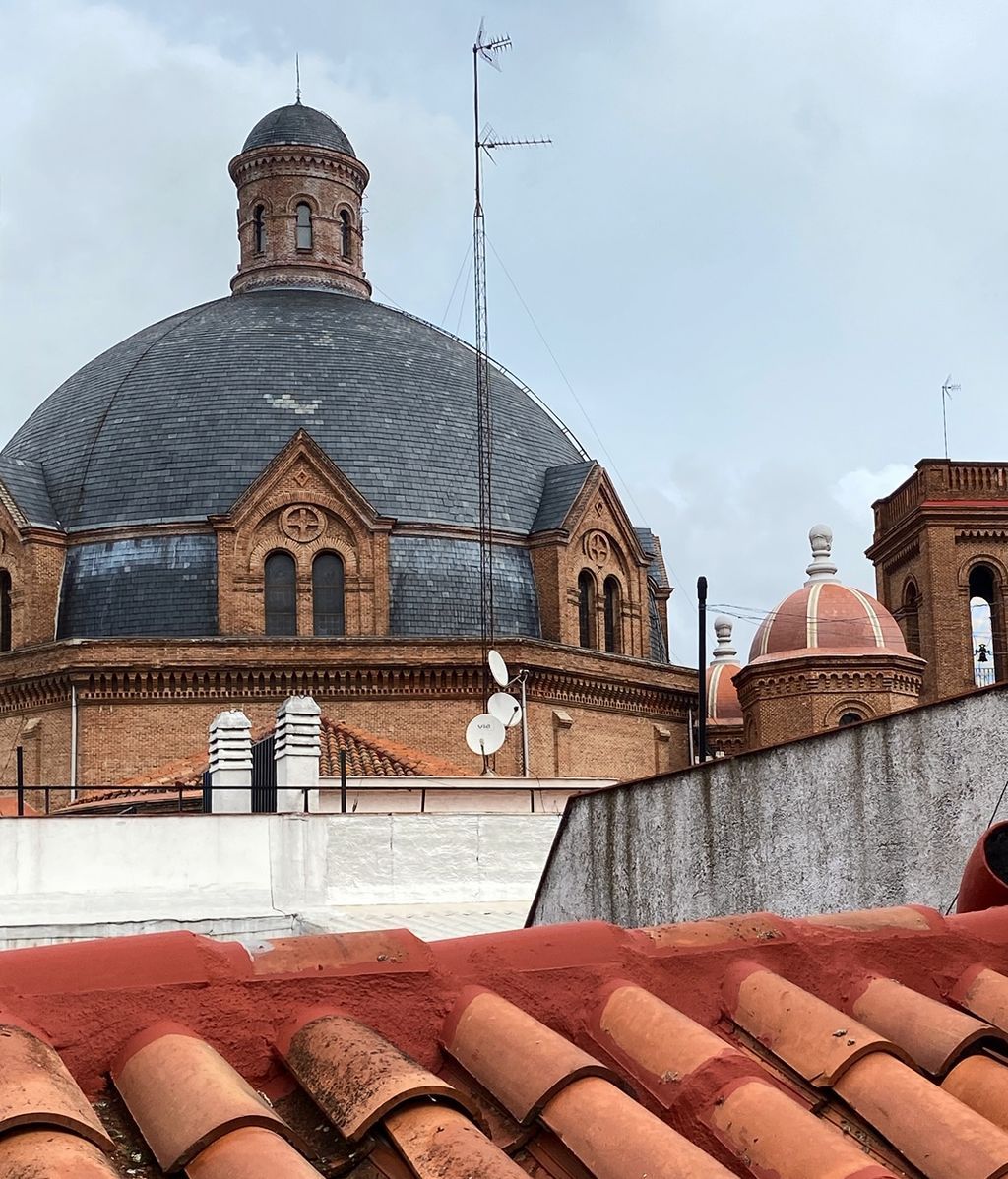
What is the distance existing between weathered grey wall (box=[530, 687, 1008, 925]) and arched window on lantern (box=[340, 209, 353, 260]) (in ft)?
97.7

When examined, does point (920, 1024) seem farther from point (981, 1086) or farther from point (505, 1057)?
point (505, 1057)

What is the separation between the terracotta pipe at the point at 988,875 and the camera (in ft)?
19.3

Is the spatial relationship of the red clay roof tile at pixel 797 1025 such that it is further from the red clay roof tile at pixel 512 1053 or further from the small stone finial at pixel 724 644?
the small stone finial at pixel 724 644

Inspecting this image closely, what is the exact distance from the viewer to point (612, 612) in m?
35.8

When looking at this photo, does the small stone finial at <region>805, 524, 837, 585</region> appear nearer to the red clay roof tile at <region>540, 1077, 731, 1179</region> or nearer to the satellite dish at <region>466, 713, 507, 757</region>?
the satellite dish at <region>466, 713, 507, 757</region>

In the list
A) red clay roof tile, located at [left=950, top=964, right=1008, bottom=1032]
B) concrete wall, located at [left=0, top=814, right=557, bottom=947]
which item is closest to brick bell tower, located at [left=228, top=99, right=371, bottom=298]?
concrete wall, located at [left=0, top=814, right=557, bottom=947]

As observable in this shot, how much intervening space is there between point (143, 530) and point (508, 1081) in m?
30.1

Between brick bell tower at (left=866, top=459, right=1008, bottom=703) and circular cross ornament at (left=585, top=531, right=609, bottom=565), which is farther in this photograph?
brick bell tower at (left=866, top=459, right=1008, bottom=703)

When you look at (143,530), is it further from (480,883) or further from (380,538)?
(480,883)

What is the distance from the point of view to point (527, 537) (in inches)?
1372

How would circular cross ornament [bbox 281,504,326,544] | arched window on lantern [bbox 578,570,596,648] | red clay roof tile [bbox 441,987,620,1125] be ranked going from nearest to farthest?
red clay roof tile [bbox 441,987,620,1125] < circular cross ornament [bbox 281,504,326,544] < arched window on lantern [bbox 578,570,596,648]

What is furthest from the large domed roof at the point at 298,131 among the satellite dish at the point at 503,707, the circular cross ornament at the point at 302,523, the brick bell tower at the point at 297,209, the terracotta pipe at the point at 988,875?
the terracotta pipe at the point at 988,875

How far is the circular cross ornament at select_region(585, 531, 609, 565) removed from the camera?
116 ft

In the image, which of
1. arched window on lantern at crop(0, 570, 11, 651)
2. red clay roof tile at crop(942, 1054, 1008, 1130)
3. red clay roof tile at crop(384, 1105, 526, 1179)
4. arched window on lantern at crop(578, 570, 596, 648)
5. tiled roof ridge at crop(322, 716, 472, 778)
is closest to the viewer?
red clay roof tile at crop(384, 1105, 526, 1179)
